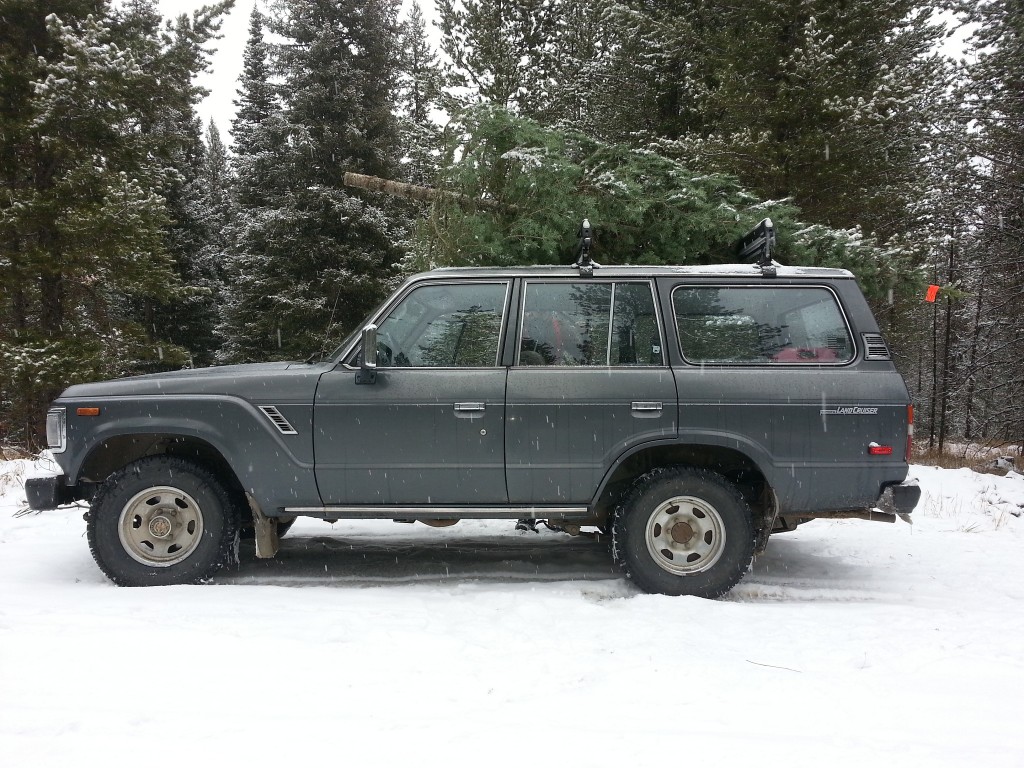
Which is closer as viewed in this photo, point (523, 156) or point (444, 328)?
point (444, 328)

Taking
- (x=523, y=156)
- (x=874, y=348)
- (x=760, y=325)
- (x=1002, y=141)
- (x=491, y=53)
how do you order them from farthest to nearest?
(x=491, y=53) → (x=1002, y=141) → (x=523, y=156) → (x=760, y=325) → (x=874, y=348)

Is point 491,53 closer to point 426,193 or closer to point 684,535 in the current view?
point 426,193

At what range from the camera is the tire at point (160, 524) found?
4.49 m

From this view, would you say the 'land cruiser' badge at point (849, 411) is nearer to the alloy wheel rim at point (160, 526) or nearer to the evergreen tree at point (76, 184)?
the alloy wheel rim at point (160, 526)

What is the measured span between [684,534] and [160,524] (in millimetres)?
3371

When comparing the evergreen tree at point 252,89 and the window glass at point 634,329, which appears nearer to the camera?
the window glass at point 634,329

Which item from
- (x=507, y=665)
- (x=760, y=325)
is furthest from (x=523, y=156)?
(x=507, y=665)

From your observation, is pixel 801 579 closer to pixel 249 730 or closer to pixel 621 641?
pixel 621 641

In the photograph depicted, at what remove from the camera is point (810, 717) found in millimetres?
2818

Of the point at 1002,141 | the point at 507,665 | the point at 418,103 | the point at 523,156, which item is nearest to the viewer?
the point at 507,665

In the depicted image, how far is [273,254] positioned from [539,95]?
8178 millimetres

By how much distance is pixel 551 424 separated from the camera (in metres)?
4.43

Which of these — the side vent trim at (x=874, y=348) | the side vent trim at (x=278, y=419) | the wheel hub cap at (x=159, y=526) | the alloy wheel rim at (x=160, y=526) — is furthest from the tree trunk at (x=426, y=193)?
the wheel hub cap at (x=159, y=526)

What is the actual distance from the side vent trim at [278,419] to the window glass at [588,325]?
5.05 ft
